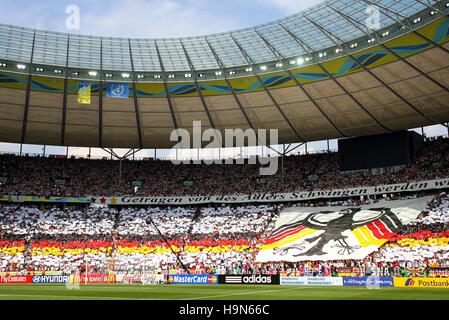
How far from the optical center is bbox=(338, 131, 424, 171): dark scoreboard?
58.5 metres

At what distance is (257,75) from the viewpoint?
161 feet

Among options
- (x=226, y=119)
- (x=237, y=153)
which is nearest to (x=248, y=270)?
(x=226, y=119)

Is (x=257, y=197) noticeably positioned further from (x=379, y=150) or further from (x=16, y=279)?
(x=16, y=279)

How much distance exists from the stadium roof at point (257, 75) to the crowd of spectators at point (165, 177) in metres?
6.35

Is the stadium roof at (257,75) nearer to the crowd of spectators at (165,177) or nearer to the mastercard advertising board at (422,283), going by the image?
the crowd of spectators at (165,177)

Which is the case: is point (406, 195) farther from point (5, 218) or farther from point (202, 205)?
point (5, 218)

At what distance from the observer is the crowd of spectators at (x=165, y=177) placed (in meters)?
62.7

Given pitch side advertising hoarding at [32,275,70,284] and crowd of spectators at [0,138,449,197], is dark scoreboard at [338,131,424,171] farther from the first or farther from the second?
pitch side advertising hoarding at [32,275,70,284]

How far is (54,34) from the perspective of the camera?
149ft

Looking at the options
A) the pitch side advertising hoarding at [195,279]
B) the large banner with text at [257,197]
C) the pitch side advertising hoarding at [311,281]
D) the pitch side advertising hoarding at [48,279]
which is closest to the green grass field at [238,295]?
the pitch side advertising hoarding at [311,281]

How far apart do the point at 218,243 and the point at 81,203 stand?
69.4 feet

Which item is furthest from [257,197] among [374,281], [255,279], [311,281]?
[374,281]

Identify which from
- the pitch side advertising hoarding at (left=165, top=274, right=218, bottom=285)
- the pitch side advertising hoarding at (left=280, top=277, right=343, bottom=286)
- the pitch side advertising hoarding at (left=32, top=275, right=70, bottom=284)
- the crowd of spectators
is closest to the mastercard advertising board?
the pitch side advertising hoarding at (left=280, top=277, right=343, bottom=286)

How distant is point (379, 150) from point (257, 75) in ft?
67.8
